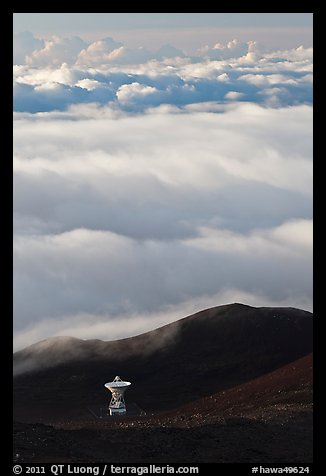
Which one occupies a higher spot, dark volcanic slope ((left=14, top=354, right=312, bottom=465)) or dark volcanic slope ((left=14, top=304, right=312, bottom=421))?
dark volcanic slope ((left=14, top=304, right=312, bottom=421))

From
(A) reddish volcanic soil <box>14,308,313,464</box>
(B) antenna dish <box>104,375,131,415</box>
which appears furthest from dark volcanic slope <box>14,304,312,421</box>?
(A) reddish volcanic soil <box>14,308,313,464</box>

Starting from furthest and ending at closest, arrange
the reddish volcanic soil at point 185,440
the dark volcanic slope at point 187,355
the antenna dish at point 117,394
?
the dark volcanic slope at point 187,355 < the antenna dish at point 117,394 < the reddish volcanic soil at point 185,440

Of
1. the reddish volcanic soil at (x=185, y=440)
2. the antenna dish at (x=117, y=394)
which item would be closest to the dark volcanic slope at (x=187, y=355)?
the antenna dish at (x=117, y=394)

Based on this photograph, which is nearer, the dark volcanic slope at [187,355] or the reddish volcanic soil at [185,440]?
the reddish volcanic soil at [185,440]

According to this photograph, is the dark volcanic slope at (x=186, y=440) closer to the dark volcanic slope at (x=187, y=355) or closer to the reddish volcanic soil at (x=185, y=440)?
the reddish volcanic soil at (x=185, y=440)

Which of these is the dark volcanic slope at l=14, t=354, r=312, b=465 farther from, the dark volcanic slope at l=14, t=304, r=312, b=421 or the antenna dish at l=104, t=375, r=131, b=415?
the dark volcanic slope at l=14, t=304, r=312, b=421
